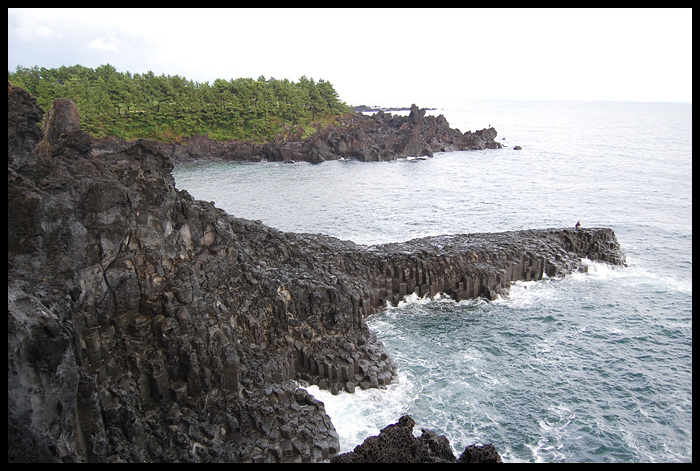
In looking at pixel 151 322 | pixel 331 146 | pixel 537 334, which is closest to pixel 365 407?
pixel 151 322

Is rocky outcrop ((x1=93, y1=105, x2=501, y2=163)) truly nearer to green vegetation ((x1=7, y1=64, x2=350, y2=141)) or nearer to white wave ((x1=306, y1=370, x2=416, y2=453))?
green vegetation ((x1=7, y1=64, x2=350, y2=141))

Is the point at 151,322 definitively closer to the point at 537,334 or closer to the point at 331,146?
the point at 537,334

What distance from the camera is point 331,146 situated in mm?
104750

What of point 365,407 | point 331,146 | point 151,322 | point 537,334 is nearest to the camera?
point 151,322

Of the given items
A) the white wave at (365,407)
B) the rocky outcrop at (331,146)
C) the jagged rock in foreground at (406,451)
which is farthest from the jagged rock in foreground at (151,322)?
the rocky outcrop at (331,146)

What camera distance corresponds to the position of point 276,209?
2405 inches

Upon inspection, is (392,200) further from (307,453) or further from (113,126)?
(113,126)

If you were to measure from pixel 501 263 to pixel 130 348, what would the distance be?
90.7ft

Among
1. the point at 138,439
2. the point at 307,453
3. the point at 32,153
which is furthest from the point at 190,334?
the point at 32,153

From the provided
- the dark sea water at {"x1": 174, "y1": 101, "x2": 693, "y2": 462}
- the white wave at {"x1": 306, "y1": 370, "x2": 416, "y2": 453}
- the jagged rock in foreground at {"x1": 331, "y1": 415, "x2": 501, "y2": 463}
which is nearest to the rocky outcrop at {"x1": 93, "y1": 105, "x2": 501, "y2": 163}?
the dark sea water at {"x1": 174, "y1": 101, "x2": 693, "y2": 462}

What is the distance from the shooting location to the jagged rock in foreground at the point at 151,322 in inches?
549

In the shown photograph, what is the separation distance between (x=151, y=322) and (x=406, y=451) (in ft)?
43.8

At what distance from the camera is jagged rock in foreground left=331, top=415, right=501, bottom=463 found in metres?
13.4

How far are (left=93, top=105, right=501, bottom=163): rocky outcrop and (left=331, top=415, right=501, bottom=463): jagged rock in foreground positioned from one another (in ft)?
281
